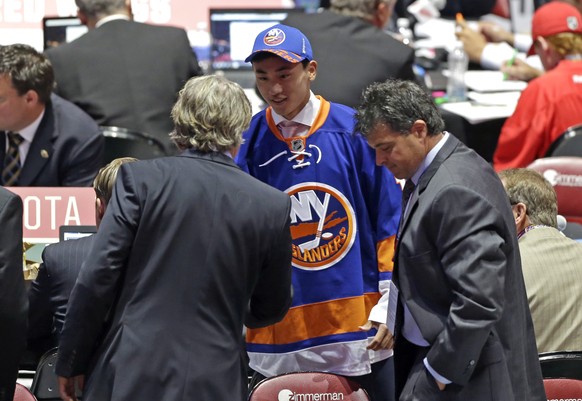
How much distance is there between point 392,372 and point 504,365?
74 cm

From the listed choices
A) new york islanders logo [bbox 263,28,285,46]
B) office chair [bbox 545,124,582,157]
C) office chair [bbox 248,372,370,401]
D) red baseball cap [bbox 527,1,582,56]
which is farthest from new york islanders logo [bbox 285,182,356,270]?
red baseball cap [bbox 527,1,582,56]

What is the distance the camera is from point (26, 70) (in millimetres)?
4633

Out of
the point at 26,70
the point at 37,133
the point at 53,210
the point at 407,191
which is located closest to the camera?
the point at 407,191

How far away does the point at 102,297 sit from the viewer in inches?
112

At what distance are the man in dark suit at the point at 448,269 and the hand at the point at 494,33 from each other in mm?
4999

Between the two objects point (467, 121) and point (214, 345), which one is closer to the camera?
point (214, 345)

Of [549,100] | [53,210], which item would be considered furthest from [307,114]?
[549,100]

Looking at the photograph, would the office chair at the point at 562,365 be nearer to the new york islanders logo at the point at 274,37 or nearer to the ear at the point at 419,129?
the ear at the point at 419,129

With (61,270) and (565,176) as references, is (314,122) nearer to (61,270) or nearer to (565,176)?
(61,270)

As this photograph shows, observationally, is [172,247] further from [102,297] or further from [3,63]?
[3,63]

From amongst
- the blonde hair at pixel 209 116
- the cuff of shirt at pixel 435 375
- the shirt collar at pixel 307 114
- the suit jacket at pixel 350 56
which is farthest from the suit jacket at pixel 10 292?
the suit jacket at pixel 350 56

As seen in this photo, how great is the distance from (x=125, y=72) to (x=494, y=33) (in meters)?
3.28

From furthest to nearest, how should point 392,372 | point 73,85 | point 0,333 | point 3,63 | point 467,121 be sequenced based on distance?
point 467,121 < point 73,85 < point 3,63 < point 392,372 < point 0,333

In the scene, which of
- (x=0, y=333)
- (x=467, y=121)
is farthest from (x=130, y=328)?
(x=467, y=121)
